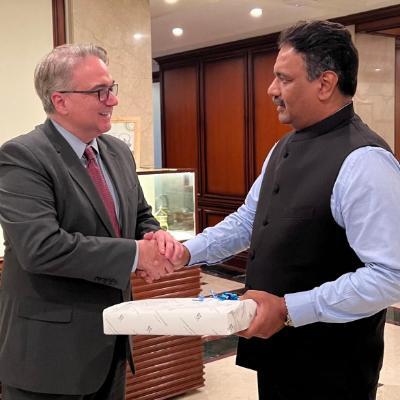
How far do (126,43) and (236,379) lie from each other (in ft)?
7.70

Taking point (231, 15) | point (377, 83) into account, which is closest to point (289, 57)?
point (231, 15)

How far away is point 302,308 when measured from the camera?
1524mm

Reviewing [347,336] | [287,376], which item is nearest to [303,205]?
[347,336]

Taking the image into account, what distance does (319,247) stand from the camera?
159cm

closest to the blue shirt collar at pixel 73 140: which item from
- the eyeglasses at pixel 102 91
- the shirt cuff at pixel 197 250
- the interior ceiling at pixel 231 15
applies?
the eyeglasses at pixel 102 91

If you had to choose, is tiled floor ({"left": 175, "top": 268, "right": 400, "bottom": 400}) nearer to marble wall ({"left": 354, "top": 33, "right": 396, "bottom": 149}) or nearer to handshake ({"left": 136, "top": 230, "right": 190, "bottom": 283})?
handshake ({"left": 136, "top": 230, "right": 190, "bottom": 283})

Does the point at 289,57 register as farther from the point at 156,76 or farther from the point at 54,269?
the point at 156,76

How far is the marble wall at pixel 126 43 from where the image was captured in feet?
12.3

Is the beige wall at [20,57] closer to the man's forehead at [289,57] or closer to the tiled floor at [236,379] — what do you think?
the tiled floor at [236,379]

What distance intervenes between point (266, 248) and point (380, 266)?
1.18ft

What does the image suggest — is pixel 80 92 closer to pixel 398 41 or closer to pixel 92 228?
pixel 92 228

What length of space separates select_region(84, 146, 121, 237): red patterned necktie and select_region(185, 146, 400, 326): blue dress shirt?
27.4 inches

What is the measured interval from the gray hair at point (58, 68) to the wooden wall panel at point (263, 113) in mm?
4822

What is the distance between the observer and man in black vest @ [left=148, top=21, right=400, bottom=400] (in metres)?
1.47
